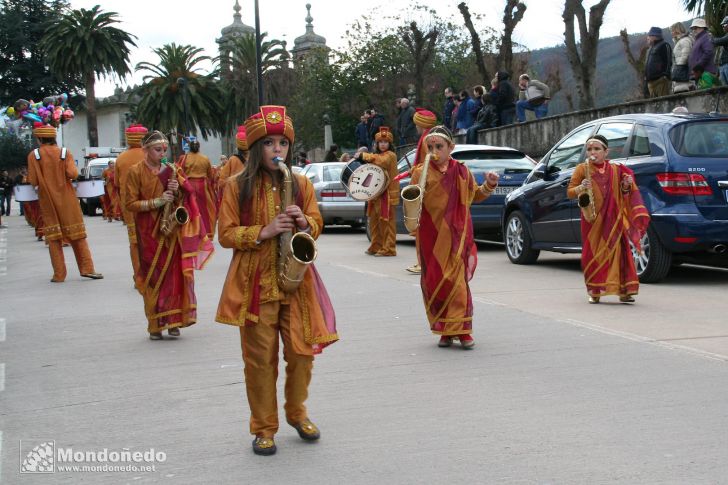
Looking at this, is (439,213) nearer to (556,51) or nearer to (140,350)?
(140,350)

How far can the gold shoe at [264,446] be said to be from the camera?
5.29 m

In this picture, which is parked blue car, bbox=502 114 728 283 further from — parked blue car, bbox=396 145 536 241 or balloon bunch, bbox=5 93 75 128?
balloon bunch, bbox=5 93 75 128

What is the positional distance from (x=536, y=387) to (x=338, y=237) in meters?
15.6

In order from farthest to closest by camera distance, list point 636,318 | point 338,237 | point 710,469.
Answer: point 338,237
point 636,318
point 710,469

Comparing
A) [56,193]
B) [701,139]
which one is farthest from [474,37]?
[701,139]

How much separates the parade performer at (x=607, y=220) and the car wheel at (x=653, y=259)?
47.9 inches

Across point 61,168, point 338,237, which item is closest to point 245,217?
point 61,168

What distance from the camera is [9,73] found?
85.4 m

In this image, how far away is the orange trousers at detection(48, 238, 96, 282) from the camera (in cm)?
1466

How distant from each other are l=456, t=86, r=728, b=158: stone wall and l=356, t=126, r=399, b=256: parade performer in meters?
5.06

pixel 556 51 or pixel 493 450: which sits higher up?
pixel 556 51

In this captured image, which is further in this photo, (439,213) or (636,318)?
(636,318)

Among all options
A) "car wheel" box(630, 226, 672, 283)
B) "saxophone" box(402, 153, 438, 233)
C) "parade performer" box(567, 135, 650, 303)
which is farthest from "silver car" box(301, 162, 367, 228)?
"saxophone" box(402, 153, 438, 233)

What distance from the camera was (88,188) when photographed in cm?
1529
